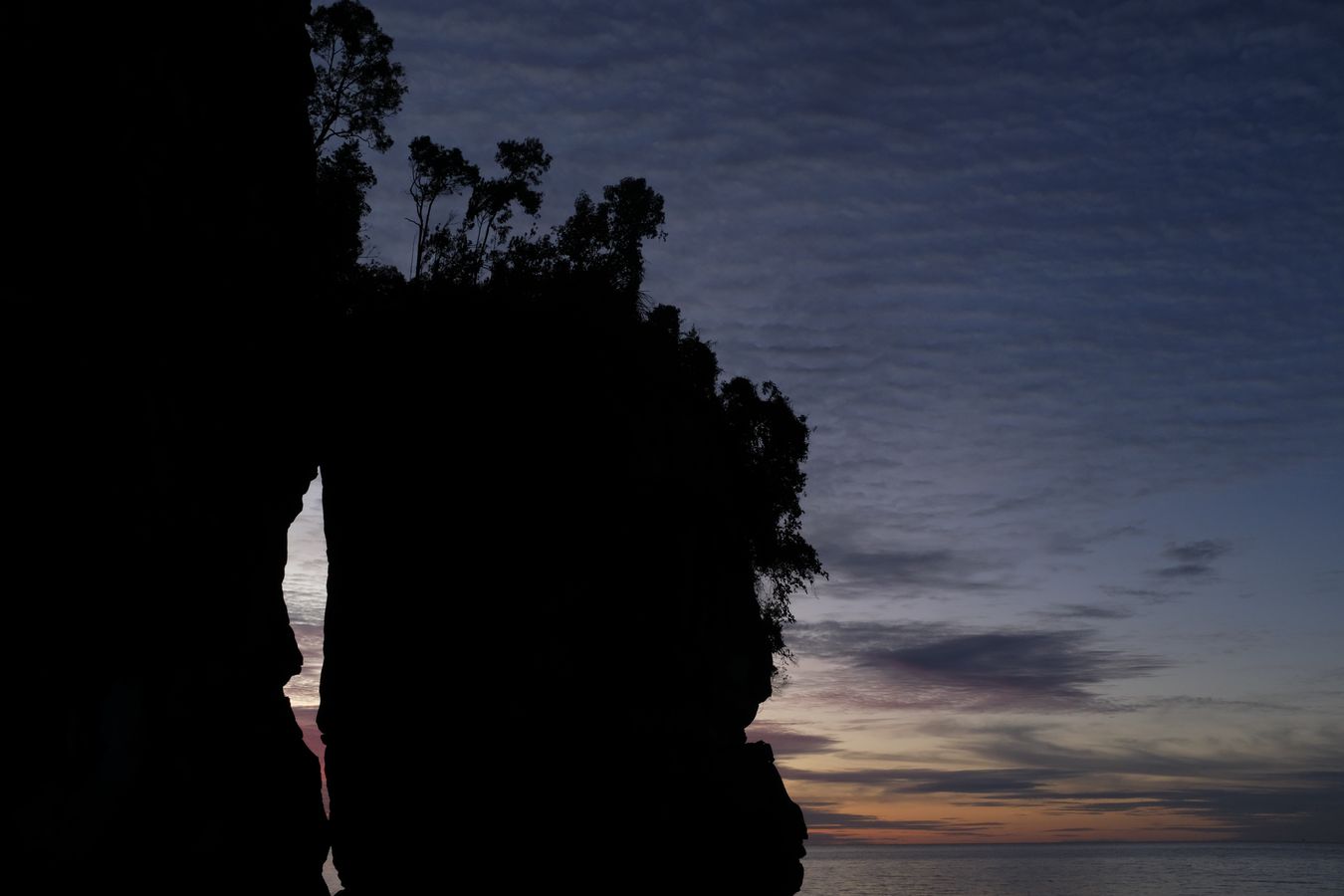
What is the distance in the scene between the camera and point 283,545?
2414 cm

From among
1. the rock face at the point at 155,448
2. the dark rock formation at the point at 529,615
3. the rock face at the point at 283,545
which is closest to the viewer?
the rock face at the point at 155,448

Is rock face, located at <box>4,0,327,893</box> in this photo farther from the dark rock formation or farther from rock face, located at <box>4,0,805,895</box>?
the dark rock formation

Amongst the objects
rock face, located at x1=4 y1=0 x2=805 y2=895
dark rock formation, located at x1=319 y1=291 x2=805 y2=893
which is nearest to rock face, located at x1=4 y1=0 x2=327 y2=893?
rock face, located at x1=4 y1=0 x2=805 y2=895

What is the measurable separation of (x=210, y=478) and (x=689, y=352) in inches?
742

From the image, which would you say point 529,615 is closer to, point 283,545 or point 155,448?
point 283,545

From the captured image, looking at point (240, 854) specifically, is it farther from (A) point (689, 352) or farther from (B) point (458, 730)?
(A) point (689, 352)

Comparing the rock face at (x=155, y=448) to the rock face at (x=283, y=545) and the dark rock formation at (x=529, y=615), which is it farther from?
the dark rock formation at (x=529, y=615)

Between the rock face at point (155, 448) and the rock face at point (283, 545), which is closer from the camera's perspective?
the rock face at point (155, 448)

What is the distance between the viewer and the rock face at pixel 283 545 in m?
16.2

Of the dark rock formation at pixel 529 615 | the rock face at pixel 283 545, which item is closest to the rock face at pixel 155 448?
the rock face at pixel 283 545

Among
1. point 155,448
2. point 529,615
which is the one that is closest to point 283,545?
point 529,615

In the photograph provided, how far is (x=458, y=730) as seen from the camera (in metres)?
25.5

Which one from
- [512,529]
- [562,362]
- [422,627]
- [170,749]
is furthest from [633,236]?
[170,749]

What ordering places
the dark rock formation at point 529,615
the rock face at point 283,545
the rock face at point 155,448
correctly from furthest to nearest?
the dark rock formation at point 529,615, the rock face at point 283,545, the rock face at point 155,448
